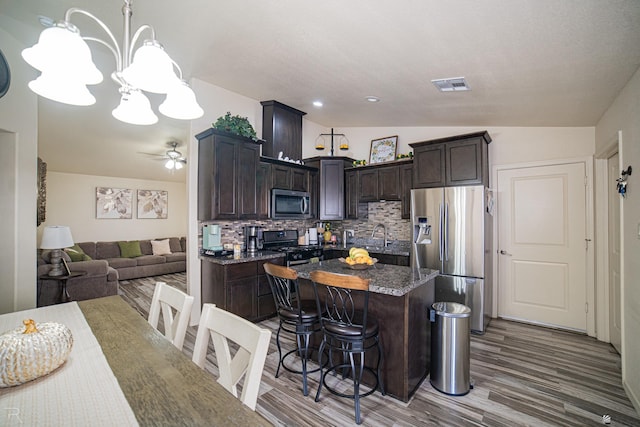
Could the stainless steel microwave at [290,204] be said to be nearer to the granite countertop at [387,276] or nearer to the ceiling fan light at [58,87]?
the granite countertop at [387,276]

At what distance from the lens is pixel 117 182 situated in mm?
7426

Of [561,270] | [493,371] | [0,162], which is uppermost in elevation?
[0,162]

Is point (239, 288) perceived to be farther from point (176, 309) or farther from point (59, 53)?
point (59, 53)

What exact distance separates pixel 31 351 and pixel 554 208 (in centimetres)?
487

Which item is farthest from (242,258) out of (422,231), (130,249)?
(130,249)

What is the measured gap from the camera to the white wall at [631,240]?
6.93 feet

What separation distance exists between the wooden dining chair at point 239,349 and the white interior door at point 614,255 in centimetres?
377

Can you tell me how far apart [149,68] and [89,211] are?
757 cm

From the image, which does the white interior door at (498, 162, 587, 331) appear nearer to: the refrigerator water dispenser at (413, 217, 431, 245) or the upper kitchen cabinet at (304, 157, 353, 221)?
the refrigerator water dispenser at (413, 217, 431, 245)

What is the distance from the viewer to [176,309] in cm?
161

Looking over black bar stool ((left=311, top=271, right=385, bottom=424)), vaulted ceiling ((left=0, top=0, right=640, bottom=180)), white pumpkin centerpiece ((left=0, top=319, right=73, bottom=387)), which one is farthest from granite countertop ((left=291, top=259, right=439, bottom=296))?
vaulted ceiling ((left=0, top=0, right=640, bottom=180))

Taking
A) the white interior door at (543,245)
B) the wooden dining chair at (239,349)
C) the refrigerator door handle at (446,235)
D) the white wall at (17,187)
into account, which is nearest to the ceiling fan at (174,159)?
the white wall at (17,187)

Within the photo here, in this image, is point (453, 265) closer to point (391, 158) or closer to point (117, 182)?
point (391, 158)

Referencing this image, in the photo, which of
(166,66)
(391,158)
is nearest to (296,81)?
(391,158)
